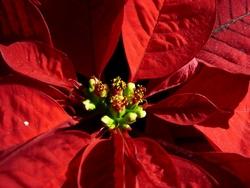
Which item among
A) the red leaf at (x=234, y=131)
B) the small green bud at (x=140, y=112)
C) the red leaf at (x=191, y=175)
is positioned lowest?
the red leaf at (x=191, y=175)

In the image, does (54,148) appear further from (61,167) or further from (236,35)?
(236,35)

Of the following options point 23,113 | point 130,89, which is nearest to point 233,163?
point 130,89

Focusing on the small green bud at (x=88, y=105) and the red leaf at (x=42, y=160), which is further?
the small green bud at (x=88, y=105)

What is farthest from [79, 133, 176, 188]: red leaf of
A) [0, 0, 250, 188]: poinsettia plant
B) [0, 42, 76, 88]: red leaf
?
[0, 42, 76, 88]: red leaf

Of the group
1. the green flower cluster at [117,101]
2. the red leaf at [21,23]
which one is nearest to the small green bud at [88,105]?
the green flower cluster at [117,101]

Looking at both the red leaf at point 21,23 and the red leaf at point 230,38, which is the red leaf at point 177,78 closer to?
the red leaf at point 230,38

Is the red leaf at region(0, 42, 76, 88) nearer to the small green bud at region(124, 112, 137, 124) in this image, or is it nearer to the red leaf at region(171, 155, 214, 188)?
the small green bud at region(124, 112, 137, 124)

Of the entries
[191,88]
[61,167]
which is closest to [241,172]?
[191,88]
